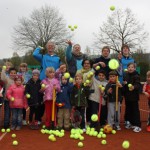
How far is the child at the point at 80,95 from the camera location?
8.27 metres

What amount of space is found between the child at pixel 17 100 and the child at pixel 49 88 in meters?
0.64

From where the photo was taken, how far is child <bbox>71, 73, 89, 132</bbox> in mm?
8273

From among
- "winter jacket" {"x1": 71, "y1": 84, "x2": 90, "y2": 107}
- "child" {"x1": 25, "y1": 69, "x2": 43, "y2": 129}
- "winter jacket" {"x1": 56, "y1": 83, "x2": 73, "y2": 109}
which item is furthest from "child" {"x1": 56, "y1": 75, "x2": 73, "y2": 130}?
"child" {"x1": 25, "y1": 69, "x2": 43, "y2": 129}

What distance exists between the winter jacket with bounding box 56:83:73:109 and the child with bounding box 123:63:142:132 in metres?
1.55

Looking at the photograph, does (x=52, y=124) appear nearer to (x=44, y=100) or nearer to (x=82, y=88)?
(x=44, y=100)

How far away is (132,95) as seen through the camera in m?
8.51

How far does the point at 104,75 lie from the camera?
845 centimetres

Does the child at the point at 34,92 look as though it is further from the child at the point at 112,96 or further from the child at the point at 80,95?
the child at the point at 112,96

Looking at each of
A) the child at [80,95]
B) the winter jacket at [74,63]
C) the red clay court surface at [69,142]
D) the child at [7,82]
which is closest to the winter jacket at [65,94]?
the child at [80,95]

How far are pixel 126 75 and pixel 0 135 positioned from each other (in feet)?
12.1

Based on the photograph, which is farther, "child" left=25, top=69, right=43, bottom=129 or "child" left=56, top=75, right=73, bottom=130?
"child" left=25, top=69, right=43, bottom=129

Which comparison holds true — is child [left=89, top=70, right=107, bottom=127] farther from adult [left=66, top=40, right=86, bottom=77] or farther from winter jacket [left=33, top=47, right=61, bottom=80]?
winter jacket [left=33, top=47, right=61, bottom=80]

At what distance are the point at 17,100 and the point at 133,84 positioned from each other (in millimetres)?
3181

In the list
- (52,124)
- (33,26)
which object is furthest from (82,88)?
(33,26)
